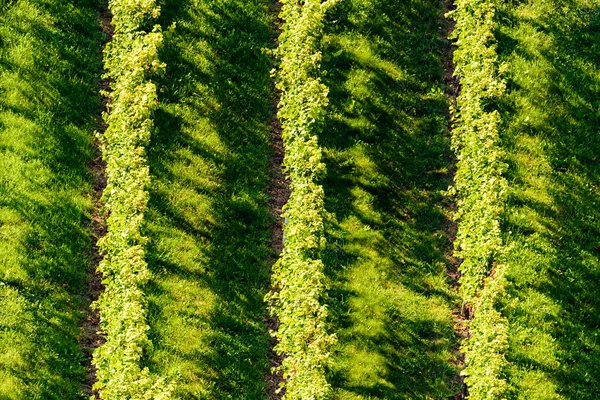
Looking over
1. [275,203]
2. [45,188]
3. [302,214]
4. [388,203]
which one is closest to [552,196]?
[388,203]

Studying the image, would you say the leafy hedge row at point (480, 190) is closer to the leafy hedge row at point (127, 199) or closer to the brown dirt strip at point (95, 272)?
the leafy hedge row at point (127, 199)

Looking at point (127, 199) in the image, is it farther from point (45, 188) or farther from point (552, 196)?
point (552, 196)

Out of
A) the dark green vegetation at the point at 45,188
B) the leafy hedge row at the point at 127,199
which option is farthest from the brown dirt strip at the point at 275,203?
the dark green vegetation at the point at 45,188

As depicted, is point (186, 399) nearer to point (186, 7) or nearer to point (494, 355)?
point (494, 355)

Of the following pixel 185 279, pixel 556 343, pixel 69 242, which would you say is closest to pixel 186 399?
pixel 185 279

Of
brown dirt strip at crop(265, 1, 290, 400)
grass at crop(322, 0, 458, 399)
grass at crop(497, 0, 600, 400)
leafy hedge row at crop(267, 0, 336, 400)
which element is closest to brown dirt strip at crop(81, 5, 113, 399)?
brown dirt strip at crop(265, 1, 290, 400)

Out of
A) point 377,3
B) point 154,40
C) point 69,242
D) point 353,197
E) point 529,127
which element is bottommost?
point 69,242

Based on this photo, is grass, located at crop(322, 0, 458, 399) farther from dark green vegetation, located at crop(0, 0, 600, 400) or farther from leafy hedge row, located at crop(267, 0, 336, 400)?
leafy hedge row, located at crop(267, 0, 336, 400)
